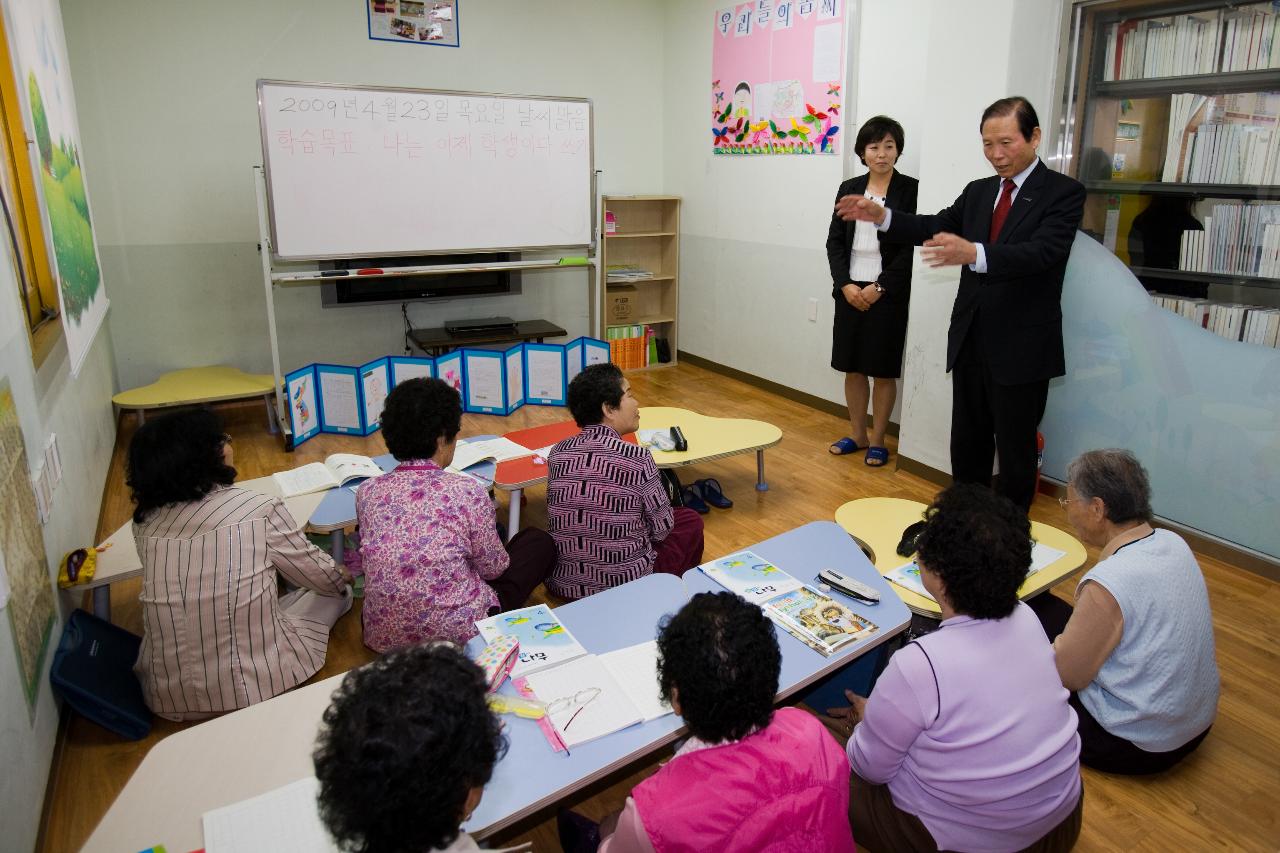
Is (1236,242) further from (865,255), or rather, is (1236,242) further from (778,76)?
(778,76)

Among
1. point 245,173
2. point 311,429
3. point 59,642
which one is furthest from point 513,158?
point 59,642

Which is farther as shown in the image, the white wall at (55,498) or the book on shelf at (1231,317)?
the book on shelf at (1231,317)

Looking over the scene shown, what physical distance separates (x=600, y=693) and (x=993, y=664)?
0.74 meters

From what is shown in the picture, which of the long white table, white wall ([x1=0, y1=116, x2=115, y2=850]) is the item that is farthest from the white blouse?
white wall ([x1=0, y1=116, x2=115, y2=850])

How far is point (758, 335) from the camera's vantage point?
5.91 metres

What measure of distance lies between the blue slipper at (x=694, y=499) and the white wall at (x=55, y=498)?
243 cm

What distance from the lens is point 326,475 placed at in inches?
117

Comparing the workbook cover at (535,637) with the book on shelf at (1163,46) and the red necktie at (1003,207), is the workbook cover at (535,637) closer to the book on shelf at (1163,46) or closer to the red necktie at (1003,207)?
the red necktie at (1003,207)

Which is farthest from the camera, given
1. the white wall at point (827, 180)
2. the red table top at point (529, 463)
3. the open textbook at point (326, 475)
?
the white wall at point (827, 180)

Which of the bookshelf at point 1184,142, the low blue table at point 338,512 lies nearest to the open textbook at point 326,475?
the low blue table at point 338,512

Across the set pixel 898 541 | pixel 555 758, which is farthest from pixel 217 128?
pixel 555 758

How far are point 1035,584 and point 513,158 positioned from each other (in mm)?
4022

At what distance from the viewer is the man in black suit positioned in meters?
3.08

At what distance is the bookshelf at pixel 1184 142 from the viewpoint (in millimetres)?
3127
